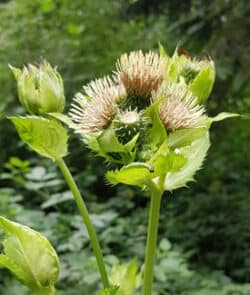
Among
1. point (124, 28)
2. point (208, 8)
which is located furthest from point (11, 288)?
point (124, 28)

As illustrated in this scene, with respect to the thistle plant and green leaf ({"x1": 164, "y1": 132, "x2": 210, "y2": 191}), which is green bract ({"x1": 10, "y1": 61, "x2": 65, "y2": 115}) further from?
green leaf ({"x1": 164, "y1": 132, "x2": 210, "y2": 191})

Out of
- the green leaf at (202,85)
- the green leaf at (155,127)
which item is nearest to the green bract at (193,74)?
the green leaf at (202,85)

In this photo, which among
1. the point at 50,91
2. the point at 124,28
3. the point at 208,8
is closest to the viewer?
the point at 50,91

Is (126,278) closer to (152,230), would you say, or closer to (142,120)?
(152,230)

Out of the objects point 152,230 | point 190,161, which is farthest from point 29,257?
point 190,161

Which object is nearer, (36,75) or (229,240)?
(36,75)

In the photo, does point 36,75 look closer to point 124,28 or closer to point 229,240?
point 229,240

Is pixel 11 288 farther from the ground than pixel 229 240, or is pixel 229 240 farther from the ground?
pixel 11 288

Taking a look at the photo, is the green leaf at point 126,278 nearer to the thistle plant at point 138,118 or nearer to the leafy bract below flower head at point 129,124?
the thistle plant at point 138,118

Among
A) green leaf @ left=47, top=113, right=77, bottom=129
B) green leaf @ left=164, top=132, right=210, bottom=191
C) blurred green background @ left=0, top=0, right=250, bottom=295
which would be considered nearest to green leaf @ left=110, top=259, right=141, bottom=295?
green leaf @ left=164, top=132, right=210, bottom=191
